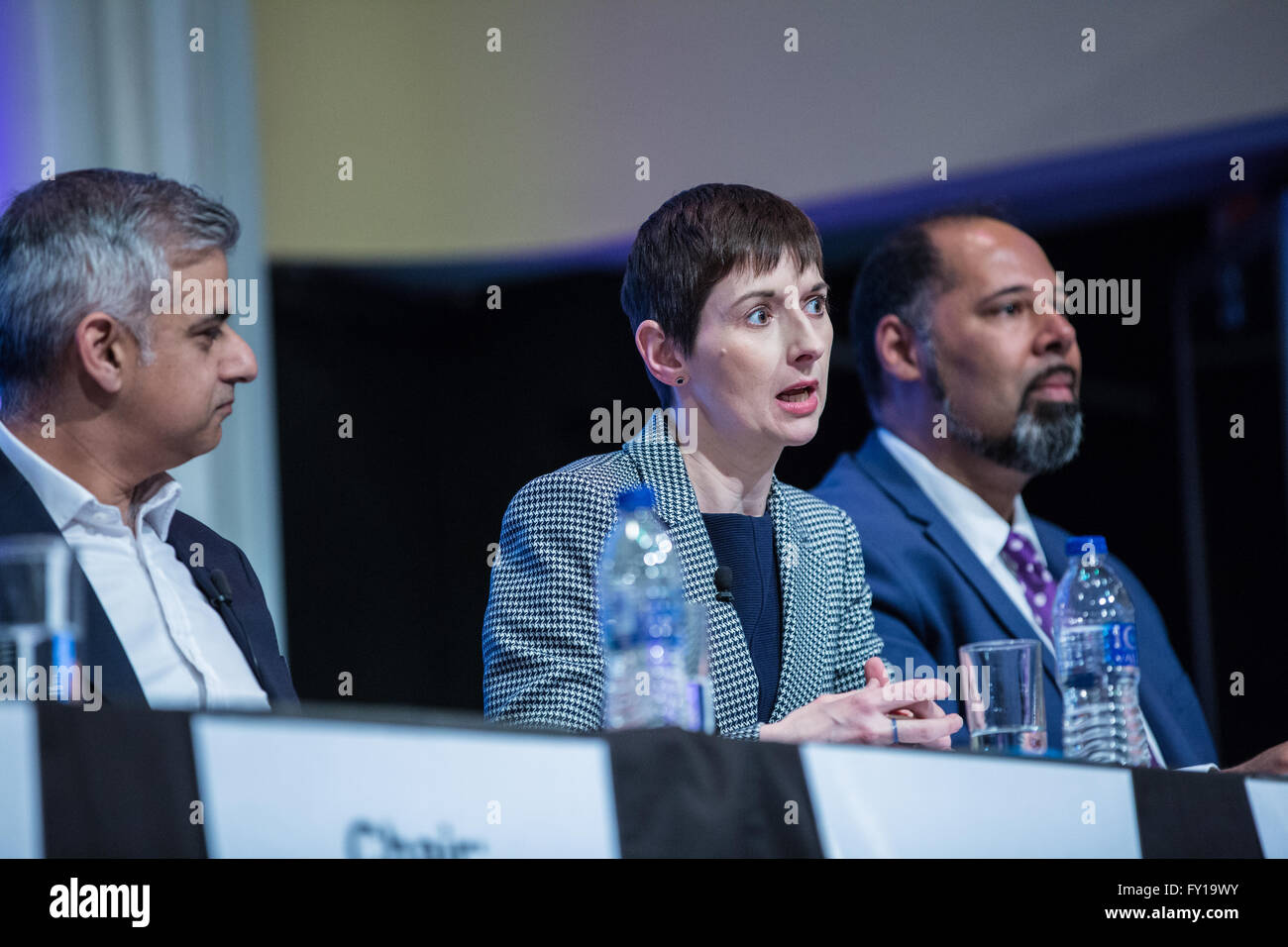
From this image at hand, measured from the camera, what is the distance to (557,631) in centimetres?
203

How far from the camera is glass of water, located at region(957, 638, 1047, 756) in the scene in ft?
6.85

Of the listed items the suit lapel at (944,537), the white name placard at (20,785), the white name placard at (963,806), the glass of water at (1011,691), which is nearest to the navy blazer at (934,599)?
the suit lapel at (944,537)

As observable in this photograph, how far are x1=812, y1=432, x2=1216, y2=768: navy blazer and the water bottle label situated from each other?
0.59ft

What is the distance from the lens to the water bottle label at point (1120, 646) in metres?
2.44

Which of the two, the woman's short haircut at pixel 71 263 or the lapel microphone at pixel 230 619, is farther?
the lapel microphone at pixel 230 619

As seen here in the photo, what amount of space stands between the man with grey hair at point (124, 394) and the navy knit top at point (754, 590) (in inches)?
27.4

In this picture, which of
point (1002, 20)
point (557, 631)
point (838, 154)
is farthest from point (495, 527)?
point (557, 631)

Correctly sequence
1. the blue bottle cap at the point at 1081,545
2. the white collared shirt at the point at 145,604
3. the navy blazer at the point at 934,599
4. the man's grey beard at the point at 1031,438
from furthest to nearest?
the man's grey beard at the point at 1031,438 → the navy blazer at the point at 934,599 → the blue bottle cap at the point at 1081,545 → the white collared shirt at the point at 145,604

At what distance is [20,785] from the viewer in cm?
107

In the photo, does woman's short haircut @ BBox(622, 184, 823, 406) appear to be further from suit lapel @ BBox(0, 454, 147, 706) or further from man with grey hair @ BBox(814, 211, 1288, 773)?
suit lapel @ BBox(0, 454, 147, 706)

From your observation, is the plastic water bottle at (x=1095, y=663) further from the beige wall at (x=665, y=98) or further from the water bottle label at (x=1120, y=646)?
the beige wall at (x=665, y=98)

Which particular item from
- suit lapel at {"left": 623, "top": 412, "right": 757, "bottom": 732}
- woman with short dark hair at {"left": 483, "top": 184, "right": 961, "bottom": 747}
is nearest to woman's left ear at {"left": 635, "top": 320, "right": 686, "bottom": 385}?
woman with short dark hair at {"left": 483, "top": 184, "right": 961, "bottom": 747}

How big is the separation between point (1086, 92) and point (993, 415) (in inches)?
68.8

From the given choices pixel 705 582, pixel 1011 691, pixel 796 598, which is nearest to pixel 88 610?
pixel 705 582
